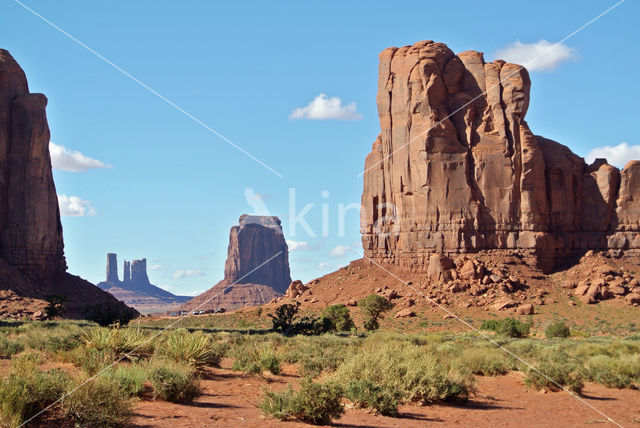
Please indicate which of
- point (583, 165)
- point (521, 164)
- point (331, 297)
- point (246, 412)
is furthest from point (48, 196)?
point (246, 412)

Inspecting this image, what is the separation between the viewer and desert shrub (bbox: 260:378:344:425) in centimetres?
1365

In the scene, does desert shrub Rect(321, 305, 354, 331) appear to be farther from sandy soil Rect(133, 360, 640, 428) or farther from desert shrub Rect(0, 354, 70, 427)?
desert shrub Rect(0, 354, 70, 427)

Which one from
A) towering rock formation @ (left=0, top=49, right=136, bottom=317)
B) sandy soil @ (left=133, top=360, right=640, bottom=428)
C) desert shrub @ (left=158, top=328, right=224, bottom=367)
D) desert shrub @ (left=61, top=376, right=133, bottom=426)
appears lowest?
sandy soil @ (left=133, top=360, right=640, bottom=428)

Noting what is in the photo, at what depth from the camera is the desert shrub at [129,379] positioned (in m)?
14.2

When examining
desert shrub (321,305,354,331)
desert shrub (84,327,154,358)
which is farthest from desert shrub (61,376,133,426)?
desert shrub (321,305,354,331)

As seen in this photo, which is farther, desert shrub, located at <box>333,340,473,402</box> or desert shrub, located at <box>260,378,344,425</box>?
desert shrub, located at <box>333,340,473,402</box>

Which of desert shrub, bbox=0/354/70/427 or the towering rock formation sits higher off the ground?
the towering rock formation

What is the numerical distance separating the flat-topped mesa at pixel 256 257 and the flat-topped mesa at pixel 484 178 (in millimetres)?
96036

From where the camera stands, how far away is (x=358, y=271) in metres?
71.6

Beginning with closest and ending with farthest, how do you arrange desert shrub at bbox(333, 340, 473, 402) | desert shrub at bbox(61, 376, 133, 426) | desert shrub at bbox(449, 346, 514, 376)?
desert shrub at bbox(61, 376, 133, 426), desert shrub at bbox(333, 340, 473, 402), desert shrub at bbox(449, 346, 514, 376)

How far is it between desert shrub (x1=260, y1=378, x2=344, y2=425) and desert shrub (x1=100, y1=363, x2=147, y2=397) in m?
2.46

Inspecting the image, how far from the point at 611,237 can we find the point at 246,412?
191 feet

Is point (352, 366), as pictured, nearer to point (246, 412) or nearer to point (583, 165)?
point (246, 412)

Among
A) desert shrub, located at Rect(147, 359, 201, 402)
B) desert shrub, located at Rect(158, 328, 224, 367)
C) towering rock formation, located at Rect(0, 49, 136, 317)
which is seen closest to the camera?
desert shrub, located at Rect(147, 359, 201, 402)
